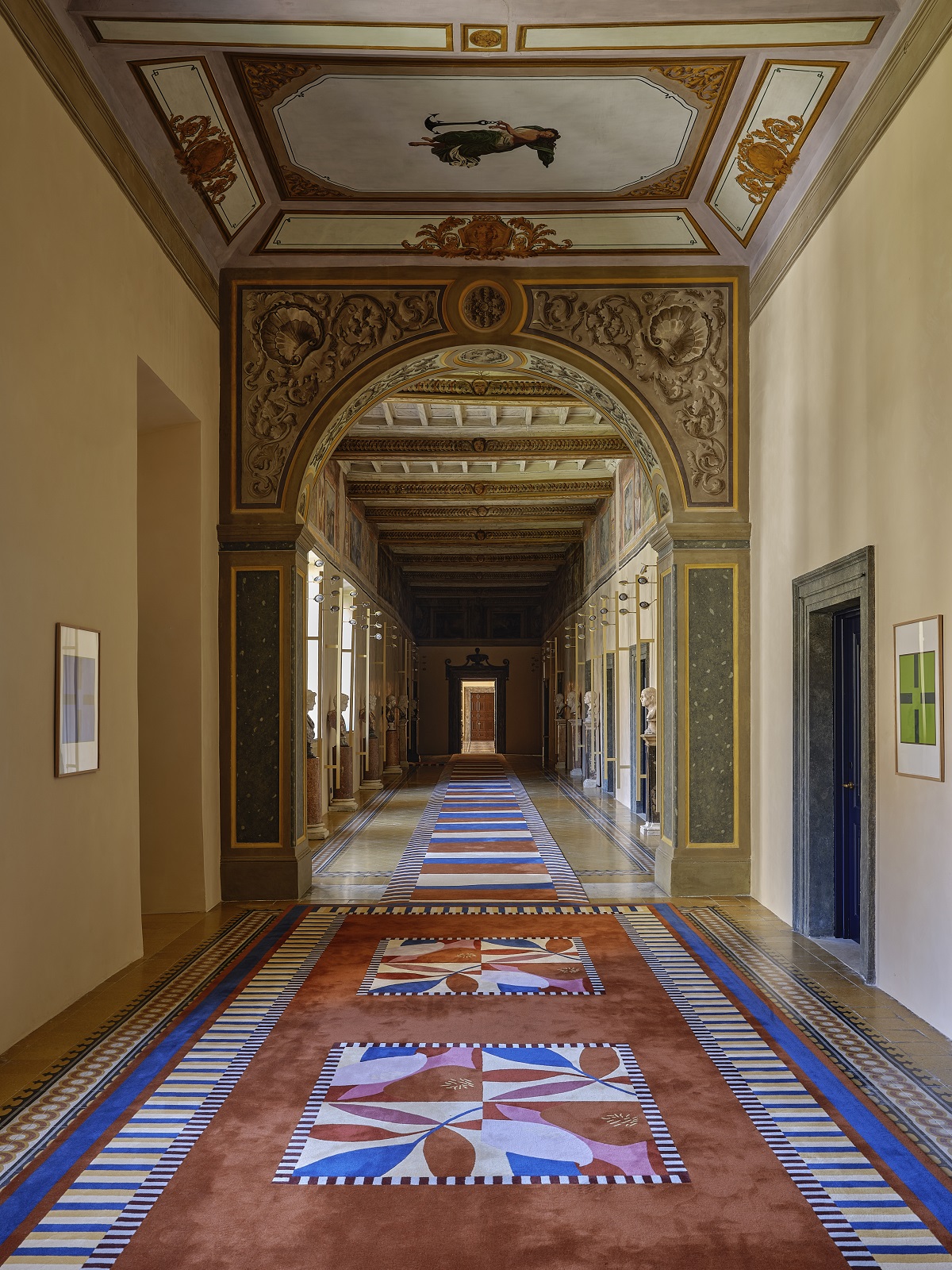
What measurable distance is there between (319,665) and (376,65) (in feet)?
28.8

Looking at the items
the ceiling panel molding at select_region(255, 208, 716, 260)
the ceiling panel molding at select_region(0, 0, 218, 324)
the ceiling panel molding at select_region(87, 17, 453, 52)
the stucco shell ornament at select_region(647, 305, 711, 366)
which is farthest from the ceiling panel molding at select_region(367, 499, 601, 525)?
the ceiling panel molding at select_region(87, 17, 453, 52)

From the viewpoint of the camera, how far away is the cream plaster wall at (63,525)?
496 cm

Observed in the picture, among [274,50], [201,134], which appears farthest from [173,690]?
[274,50]

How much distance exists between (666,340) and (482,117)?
2.59 m

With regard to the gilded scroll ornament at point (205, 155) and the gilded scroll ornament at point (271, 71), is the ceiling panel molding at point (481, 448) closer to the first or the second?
the gilded scroll ornament at point (205, 155)

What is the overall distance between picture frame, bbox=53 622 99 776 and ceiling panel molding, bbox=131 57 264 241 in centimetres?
328

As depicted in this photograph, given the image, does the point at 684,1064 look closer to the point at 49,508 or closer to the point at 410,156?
the point at 49,508

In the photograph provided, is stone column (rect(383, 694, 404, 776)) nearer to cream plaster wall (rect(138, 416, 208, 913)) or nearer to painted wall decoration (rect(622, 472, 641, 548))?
painted wall decoration (rect(622, 472, 641, 548))

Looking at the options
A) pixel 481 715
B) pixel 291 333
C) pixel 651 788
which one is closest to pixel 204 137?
pixel 291 333

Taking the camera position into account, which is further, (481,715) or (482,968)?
(481,715)

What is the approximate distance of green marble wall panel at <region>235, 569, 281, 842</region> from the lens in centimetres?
891

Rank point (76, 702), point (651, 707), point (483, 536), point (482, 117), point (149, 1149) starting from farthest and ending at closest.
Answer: point (483, 536) < point (651, 707) < point (482, 117) < point (76, 702) < point (149, 1149)

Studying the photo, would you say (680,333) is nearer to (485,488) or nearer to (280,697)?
(280,697)

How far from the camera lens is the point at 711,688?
894 cm
